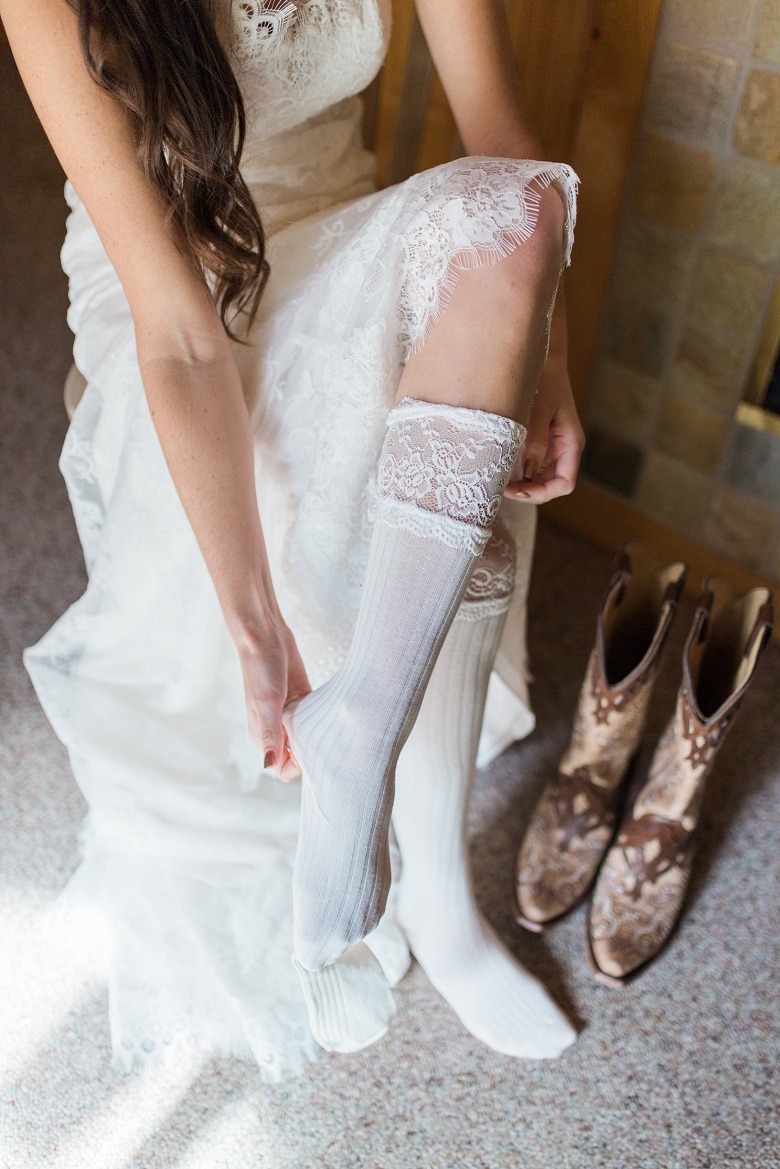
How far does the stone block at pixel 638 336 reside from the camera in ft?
4.40

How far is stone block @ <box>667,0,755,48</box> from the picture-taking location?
3.67 ft

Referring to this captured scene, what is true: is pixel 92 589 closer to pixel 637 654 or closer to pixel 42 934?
pixel 42 934

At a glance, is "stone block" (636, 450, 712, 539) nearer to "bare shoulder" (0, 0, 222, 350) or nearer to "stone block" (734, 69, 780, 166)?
Answer: "stone block" (734, 69, 780, 166)

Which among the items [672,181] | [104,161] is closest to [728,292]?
[672,181]

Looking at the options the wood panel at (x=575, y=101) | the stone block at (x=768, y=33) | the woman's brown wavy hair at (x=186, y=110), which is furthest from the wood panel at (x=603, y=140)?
the woman's brown wavy hair at (x=186, y=110)

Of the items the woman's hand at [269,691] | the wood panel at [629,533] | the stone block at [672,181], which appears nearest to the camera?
the woman's hand at [269,691]

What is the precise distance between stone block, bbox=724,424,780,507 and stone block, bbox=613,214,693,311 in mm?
198

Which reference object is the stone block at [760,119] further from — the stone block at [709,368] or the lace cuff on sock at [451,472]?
the lace cuff on sock at [451,472]

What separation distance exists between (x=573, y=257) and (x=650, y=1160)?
1.04m

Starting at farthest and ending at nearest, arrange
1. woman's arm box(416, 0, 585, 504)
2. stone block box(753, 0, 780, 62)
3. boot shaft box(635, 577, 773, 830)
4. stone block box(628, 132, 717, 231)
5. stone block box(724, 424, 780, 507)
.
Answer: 1. stone block box(724, 424, 780, 507)
2. stone block box(628, 132, 717, 231)
3. stone block box(753, 0, 780, 62)
4. boot shaft box(635, 577, 773, 830)
5. woman's arm box(416, 0, 585, 504)

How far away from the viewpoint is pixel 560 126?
126cm

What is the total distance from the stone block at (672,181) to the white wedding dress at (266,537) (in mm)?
391

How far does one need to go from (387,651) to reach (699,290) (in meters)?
0.83

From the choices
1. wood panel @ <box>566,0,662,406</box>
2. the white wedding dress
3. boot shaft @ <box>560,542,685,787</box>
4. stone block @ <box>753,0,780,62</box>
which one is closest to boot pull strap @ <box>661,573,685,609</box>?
boot shaft @ <box>560,542,685,787</box>
